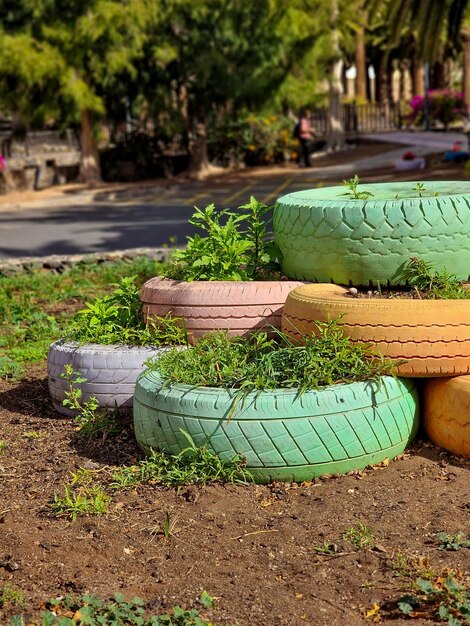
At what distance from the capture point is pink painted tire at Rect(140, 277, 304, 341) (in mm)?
5148

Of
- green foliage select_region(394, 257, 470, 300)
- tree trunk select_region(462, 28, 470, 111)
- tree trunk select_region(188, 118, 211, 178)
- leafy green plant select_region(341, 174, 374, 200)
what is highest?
tree trunk select_region(462, 28, 470, 111)

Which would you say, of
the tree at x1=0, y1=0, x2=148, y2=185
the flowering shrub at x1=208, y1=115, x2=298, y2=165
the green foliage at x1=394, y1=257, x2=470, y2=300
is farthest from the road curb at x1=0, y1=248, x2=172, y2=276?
the flowering shrub at x1=208, y1=115, x2=298, y2=165

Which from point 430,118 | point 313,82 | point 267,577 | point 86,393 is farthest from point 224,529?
point 430,118

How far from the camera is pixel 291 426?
415 cm

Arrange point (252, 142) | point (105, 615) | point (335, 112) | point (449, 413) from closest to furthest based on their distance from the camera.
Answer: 1. point (105, 615)
2. point (449, 413)
3. point (252, 142)
4. point (335, 112)

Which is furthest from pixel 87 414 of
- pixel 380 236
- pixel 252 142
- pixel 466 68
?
pixel 466 68

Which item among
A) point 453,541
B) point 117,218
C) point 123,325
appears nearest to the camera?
point 453,541

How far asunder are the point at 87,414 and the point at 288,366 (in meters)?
1.26

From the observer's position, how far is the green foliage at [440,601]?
3080mm

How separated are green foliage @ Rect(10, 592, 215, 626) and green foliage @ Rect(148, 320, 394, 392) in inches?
51.1

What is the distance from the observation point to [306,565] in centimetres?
350

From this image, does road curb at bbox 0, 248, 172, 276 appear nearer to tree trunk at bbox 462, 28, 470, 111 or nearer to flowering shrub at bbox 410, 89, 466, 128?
flowering shrub at bbox 410, 89, 466, 128

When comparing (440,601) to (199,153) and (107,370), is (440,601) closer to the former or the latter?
(107,370)

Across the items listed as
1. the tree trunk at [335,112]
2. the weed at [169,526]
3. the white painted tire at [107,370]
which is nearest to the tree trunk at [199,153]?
the tree trunk at [335,112]
